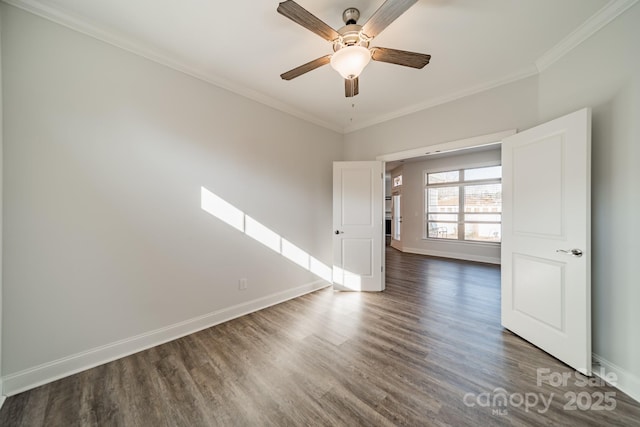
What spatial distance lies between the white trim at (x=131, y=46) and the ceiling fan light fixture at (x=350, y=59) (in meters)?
1.53

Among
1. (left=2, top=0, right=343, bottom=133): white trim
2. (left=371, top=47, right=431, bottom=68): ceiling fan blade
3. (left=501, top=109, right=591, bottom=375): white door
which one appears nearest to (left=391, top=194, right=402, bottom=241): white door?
(left=501, top=109, right=591, bottom=375): white door

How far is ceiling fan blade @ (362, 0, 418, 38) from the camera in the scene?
1281mm

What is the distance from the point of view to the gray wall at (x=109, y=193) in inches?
63.9

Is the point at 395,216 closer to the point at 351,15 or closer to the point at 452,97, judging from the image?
the point at 452,97

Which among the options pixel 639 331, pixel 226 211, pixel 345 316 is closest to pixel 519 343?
pixel 639 331

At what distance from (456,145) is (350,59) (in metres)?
2.00

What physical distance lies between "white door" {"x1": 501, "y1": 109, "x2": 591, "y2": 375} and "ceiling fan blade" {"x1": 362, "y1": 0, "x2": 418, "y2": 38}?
1.67 meters

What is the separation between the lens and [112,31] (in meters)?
→ 1.91

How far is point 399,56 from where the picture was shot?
5.60 feet

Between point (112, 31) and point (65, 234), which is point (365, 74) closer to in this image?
point (112, 31)

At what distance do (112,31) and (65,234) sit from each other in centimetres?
171

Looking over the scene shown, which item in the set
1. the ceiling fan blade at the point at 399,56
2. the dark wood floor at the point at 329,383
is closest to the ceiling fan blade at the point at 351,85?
the ceiling fan blade at the point at 399,56

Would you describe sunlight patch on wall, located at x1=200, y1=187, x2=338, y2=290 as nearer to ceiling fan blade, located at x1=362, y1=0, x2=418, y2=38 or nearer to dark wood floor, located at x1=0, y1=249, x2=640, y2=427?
dark wood floor, located at x1=0, y1=249, x2=640, y2=427

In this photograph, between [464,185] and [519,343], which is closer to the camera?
[519,343]
